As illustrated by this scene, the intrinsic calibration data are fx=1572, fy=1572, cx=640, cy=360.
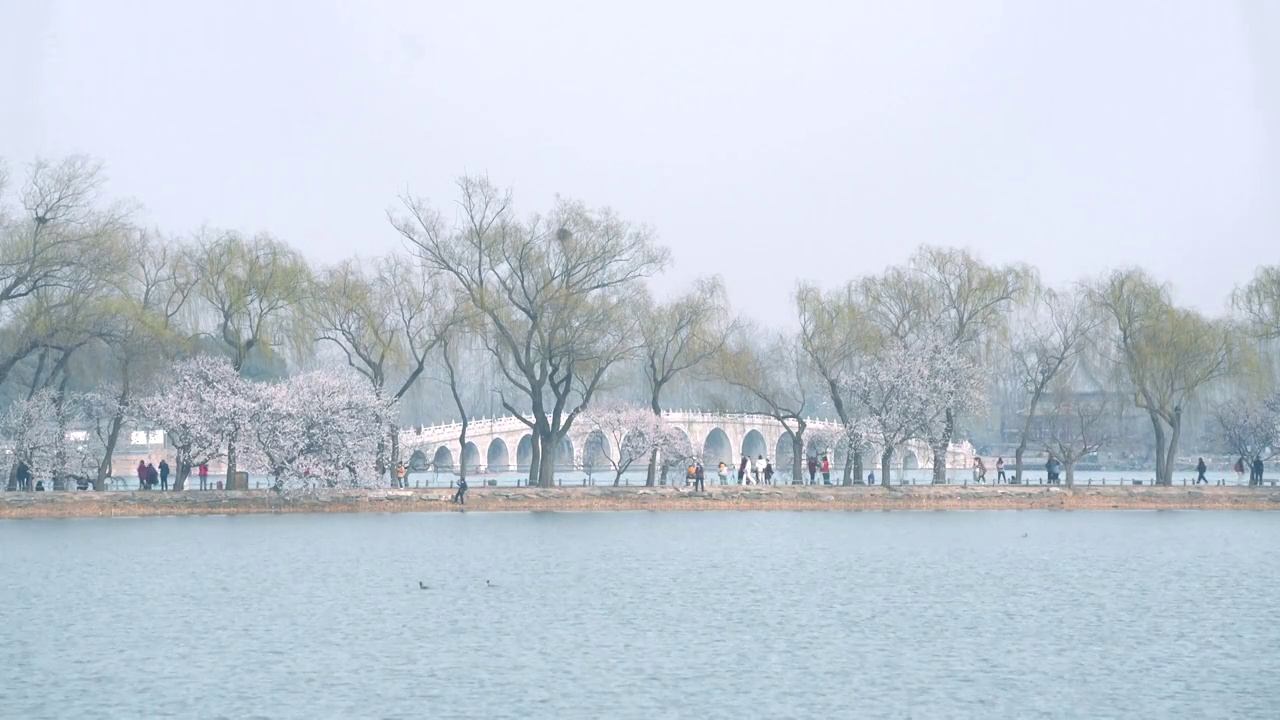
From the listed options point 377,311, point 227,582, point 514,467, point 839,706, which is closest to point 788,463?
point 514,467

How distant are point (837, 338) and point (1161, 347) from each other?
1229 centimetres

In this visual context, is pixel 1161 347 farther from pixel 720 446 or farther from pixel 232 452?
pixel 720 446

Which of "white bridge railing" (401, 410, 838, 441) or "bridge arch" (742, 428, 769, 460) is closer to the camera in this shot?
"white bridge railing" (401, 410, 838, 441)

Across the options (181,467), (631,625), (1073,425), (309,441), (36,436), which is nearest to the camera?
(631,625)

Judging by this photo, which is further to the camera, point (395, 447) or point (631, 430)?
point (631, 430)

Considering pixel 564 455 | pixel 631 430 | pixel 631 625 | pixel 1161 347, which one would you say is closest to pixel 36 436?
pixel 631 430

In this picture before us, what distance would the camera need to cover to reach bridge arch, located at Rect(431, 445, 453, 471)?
104312 millimetres

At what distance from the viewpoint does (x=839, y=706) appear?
18953mm

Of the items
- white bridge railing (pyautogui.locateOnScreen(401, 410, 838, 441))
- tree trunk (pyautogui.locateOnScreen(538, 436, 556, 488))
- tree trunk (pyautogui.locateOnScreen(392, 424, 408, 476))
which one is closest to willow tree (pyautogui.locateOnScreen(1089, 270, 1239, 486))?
tree trunk (pyautogui.locateOnScreen(538, 436, 556, 488))

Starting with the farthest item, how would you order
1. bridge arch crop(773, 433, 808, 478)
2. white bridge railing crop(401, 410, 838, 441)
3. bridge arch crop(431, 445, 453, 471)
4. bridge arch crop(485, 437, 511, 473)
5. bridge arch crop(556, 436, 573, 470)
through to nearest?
bridge arch crop(485, 437, 511, 473) → bridge arch crop(556, 436, 573, 470) → bridge arch crop(773, 433, 808, 478) → bridge arch crop(431, 445, 453, 471) → white bridge railing crop(401, 410, 838, 441)

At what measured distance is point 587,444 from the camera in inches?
2862

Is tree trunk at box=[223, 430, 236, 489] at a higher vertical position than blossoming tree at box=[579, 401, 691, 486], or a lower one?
lower

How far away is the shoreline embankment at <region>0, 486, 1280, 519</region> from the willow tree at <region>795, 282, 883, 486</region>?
6306mm

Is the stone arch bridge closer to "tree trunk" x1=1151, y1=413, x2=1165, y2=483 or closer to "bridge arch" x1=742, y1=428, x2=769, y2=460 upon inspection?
"bridge arch" x1=742, y1=428, x2=769, y2=460
